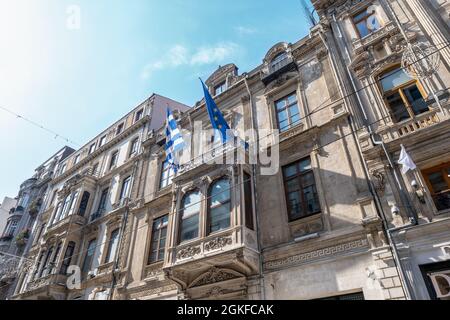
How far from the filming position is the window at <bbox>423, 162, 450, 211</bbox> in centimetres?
830

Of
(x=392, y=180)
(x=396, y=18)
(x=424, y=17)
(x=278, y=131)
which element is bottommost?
(x=392, y=180)

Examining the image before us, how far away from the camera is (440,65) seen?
9.95 meters

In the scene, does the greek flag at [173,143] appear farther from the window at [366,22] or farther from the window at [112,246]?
the window at [366,22]

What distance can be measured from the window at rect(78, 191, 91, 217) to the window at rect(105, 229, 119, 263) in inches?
185

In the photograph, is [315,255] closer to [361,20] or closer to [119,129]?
[361,20]

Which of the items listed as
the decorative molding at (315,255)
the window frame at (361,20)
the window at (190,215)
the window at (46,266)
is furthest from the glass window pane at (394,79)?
the window at (46,266)

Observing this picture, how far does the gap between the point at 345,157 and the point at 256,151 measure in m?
4.18

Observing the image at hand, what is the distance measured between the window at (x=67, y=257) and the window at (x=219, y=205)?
12.4m

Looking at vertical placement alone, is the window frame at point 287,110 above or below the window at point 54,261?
above

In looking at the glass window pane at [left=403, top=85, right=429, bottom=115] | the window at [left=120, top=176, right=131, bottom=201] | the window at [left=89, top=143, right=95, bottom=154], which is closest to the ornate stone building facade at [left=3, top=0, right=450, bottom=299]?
the glass window pane at [left=403, top=85, right=429, bottom=115]

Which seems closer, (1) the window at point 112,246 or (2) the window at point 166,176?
(1) the window at point 112,246

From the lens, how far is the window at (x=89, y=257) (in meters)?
18.4

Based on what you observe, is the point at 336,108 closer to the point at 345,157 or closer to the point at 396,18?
the point at 345,157
